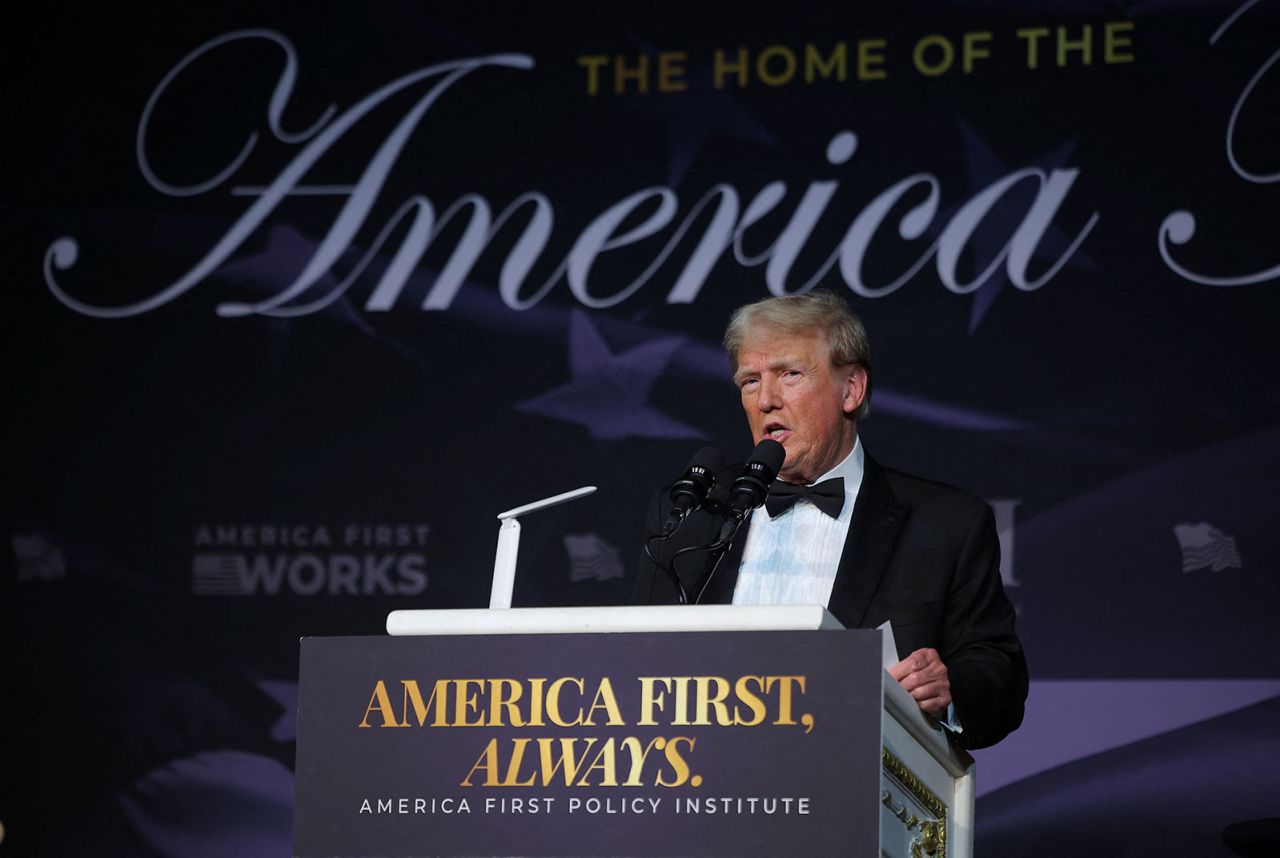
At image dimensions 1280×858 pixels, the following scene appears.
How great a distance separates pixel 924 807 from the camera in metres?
2.53

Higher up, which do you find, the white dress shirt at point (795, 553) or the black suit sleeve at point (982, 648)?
the white dress shirt at point (795, 553)

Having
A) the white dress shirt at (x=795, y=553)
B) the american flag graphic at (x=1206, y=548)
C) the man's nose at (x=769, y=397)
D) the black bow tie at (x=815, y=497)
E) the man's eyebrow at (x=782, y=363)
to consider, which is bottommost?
the white dress shirt at (x=795, y=553)

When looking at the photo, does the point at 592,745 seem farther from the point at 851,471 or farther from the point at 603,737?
the point at 851,471

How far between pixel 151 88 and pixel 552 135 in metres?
1.30

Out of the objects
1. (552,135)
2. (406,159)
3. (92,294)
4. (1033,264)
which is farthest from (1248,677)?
(92,294)

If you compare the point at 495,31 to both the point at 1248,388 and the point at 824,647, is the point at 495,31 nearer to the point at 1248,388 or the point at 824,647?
the point at 1248,388

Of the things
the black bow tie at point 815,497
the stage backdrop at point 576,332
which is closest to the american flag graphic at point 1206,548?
the stage backdrop at point 576,332

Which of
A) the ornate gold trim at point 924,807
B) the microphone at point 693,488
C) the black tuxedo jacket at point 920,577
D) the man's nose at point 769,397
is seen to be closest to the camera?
the ornate gold trim at point 924,807

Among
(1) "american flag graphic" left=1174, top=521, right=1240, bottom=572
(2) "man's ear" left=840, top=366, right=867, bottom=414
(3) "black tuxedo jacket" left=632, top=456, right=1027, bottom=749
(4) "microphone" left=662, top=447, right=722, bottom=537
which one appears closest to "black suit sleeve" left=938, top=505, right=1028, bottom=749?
(3) "black tuxedo jacket" left=632, top=456, right=1027, bottom=749

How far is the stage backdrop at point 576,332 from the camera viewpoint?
460 cm

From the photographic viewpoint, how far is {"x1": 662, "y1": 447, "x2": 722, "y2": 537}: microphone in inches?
109

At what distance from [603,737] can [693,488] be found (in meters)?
0.60

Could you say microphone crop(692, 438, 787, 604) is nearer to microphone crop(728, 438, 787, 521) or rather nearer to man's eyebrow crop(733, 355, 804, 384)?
microphone crop(728, 438, 787, 521)

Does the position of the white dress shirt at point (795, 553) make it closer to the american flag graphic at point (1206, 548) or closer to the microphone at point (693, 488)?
the microphone at point (693, 488)
